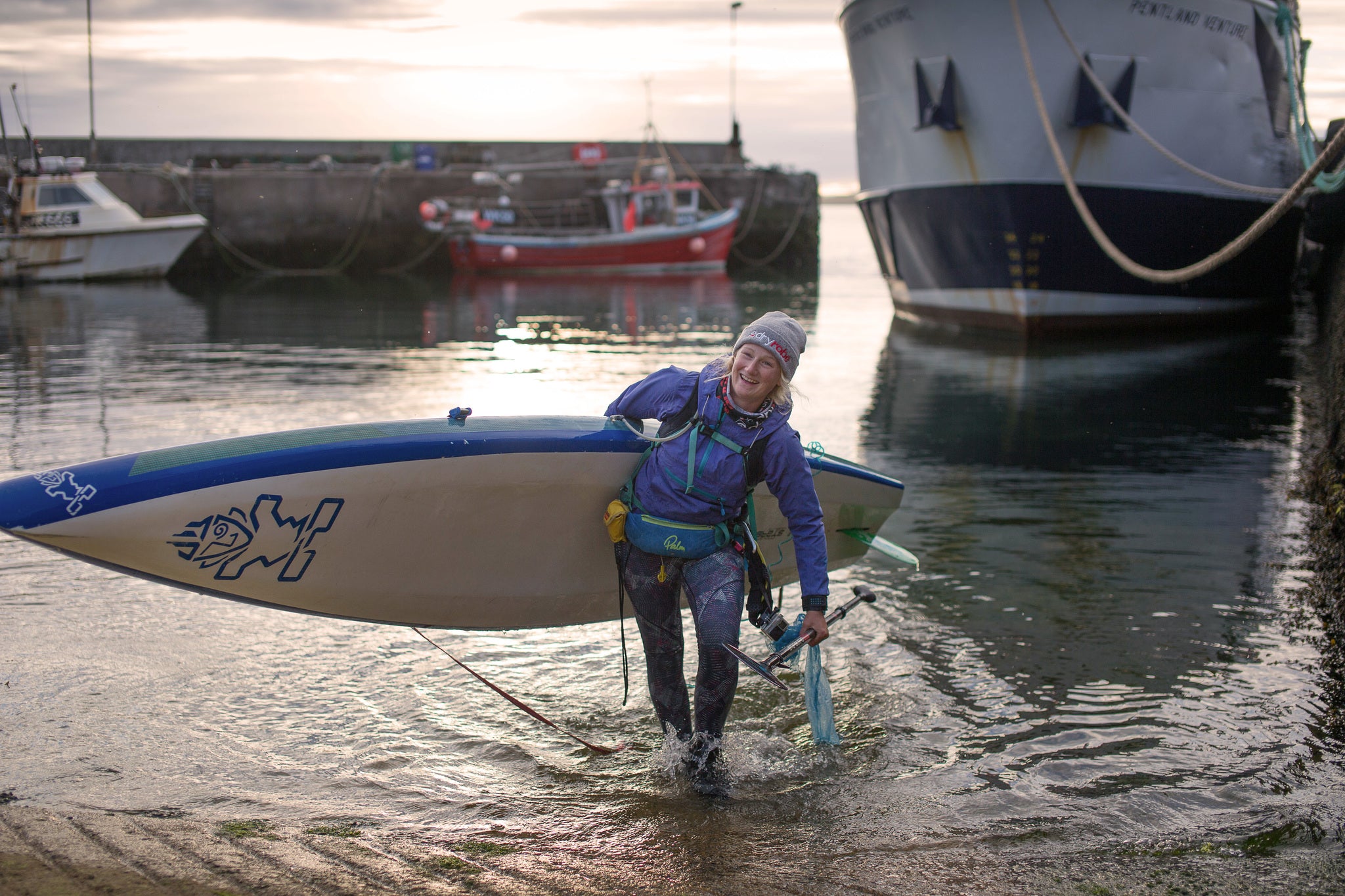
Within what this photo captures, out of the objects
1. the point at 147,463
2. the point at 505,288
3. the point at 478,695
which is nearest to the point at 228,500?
the point at 147,463

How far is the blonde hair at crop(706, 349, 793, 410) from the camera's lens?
3.31m

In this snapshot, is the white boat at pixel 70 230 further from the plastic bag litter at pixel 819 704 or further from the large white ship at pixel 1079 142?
the plastic bag litter at pixel 819 704

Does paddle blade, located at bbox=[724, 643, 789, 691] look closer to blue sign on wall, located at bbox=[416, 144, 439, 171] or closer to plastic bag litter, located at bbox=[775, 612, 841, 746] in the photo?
plastic bag litter, located at bbox=[775, 612, 841, 746]

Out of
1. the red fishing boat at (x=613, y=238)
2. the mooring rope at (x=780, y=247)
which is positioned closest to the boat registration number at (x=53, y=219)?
the red fishing boat at (x=613, y=238)

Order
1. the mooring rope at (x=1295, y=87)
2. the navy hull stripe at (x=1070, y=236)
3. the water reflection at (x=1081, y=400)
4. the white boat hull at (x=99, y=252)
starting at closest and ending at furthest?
the water reflection at (x=1081, y=400)
the mooring rope at (x=1295, y=87)
the navy hull stripe at (x=1070, y=236)
the white boat hull at (x=99, y=252)

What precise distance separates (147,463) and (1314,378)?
40.5 feet

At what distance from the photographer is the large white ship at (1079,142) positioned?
14523 mm

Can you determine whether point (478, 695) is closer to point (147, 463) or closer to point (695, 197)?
point (147, 463)

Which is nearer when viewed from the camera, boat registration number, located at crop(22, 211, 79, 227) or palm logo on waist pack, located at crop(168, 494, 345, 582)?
palm logo on waist pack, located at crop(168, 494, 345, 582)

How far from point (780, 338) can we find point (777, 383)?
0.44 ft

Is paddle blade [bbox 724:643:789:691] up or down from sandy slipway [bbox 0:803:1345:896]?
up

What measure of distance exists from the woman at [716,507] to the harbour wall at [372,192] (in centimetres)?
2861

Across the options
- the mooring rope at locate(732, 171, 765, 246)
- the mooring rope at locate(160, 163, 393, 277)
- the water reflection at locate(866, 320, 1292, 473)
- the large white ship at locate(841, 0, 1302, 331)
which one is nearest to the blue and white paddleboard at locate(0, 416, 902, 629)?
the water reflection at locate(866, 320, 1292, 473)

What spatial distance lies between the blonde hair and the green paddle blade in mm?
1350
